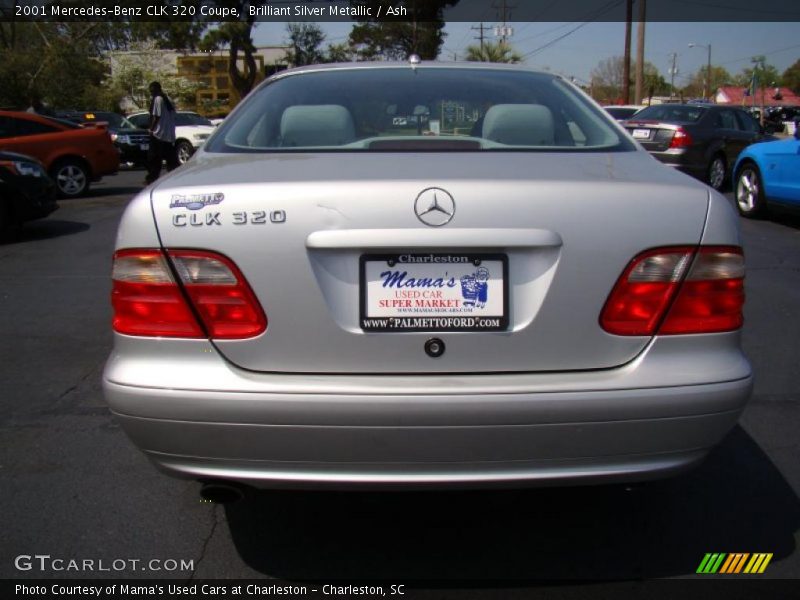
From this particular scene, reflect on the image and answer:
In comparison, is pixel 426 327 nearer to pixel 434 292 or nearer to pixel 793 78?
pixel 434 292

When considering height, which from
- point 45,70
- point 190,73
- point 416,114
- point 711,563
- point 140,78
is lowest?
point 711,563

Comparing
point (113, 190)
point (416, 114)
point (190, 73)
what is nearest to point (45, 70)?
point (190, 73)

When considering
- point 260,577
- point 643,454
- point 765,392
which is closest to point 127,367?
point 260,577

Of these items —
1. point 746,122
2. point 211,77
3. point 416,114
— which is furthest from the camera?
point 211,77

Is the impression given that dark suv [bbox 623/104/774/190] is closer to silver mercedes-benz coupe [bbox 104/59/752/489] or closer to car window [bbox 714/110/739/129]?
car window [bbox 714/110/739/129]

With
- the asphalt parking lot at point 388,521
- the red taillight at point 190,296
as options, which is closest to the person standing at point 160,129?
the asphalt parking lot at point 388,521

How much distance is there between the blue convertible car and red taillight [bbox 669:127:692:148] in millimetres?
2383

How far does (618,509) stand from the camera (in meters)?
2.95

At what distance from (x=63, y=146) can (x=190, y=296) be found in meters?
12.0

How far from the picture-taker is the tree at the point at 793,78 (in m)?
94.6

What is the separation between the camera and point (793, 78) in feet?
316

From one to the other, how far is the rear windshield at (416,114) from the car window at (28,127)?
10625mm

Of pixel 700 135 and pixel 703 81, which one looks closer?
pixel 700 135

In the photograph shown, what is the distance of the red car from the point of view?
40.5 feet
